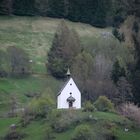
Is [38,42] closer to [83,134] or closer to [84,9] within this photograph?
[84,9]

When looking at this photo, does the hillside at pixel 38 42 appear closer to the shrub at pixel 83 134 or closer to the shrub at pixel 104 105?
the shrub at pixel 104 105

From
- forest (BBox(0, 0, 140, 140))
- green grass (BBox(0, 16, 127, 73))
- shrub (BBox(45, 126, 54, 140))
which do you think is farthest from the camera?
green grass (BBox(0, 16, 127, 73))

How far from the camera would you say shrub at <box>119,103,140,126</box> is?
8062cm

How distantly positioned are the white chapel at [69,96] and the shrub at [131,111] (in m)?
6.14

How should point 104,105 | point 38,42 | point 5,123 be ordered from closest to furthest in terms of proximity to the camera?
1. point 5,123
2. point 104,105
3. point 38,42

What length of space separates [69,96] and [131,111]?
Answer: 9.28 meters

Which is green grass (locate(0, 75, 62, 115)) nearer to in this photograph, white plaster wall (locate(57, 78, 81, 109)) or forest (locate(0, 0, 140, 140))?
forest (locate(0, 0, 140, 140))

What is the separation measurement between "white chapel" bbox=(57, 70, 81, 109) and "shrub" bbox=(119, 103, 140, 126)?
614 centimetres

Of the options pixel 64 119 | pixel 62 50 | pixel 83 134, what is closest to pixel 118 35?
pixel 62 50

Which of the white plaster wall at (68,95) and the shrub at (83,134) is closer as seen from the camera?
the shrub at (83,134)

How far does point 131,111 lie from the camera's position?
81812 millimetres

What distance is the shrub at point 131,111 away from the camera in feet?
264

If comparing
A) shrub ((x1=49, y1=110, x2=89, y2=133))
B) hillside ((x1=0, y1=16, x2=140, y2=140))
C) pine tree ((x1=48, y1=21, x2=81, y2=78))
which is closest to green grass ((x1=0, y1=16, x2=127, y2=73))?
hillside ((x1=0, y1=16, x2=140, y2=140))

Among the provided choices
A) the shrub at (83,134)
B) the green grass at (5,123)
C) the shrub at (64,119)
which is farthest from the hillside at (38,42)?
the shrub at (83,134)
